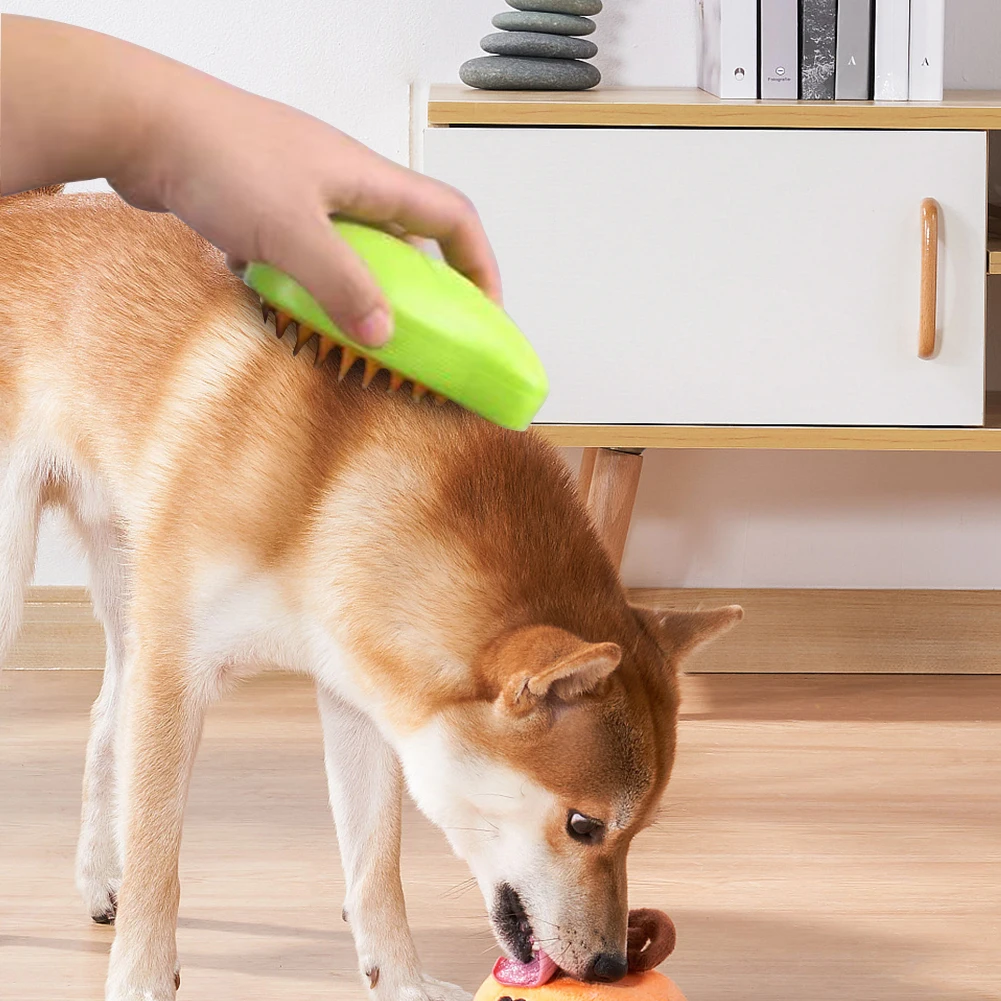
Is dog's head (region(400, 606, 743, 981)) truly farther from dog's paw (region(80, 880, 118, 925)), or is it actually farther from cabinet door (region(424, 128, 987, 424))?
cabinet door (region(424, 128, 987, 424))

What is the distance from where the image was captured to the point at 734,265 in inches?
70.7

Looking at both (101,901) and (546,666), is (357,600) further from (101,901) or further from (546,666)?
(101,901)

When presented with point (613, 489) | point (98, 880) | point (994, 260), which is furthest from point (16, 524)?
point (994, 260)

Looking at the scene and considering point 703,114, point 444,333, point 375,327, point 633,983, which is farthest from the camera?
point 703,114

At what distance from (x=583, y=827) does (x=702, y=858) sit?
64cm

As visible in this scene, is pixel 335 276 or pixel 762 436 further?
pixel 762 436

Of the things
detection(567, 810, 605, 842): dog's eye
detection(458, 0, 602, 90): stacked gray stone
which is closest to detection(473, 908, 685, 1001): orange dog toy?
detection(567, 810, 605, 842): dog's eye

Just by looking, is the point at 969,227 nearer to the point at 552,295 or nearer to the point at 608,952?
the point at 552,295

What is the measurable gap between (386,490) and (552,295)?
809 millimetres

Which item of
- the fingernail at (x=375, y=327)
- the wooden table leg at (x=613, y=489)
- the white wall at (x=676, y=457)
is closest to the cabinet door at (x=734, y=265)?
the wooden table leg at (x=613, y=489)

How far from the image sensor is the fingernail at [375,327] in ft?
2.04

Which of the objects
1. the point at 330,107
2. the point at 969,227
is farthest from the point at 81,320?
the point at 969,227

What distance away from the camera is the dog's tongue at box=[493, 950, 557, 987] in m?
1.02

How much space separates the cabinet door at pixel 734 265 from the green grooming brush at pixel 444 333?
0.97m
